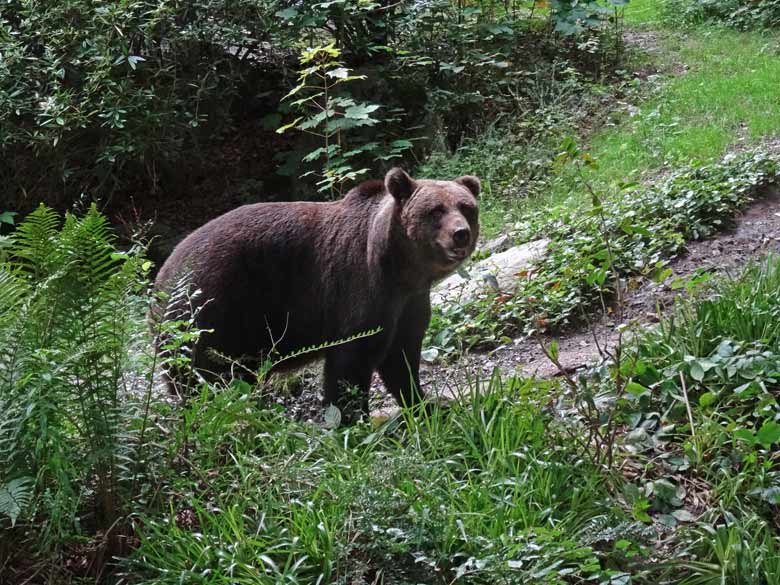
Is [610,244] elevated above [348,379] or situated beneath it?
elevated above

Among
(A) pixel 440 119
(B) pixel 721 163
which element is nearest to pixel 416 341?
(B) pixel 721 163

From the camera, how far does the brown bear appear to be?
6254 millimetres

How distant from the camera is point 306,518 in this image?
13.9 ft

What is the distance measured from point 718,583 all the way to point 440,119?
915 cm

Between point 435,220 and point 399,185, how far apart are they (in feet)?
1.13

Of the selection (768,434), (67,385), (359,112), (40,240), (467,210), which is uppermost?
(40,240)

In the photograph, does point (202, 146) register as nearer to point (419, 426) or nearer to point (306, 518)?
point (419, 426)

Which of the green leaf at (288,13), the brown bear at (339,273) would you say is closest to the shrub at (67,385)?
the brown bear at (339,273)

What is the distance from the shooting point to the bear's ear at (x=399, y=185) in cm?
633

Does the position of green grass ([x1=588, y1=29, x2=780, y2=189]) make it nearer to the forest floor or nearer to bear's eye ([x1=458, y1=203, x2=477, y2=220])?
the forest floor

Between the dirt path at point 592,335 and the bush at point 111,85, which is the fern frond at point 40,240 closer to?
the dirt path at point 592,335

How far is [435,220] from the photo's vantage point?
6.27 m

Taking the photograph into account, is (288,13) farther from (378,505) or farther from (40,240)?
(378,505)

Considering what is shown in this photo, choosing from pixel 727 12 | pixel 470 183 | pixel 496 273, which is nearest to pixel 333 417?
pixel 470 183
